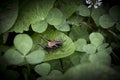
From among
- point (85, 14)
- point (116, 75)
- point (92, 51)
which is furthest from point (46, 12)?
point (116, 75)

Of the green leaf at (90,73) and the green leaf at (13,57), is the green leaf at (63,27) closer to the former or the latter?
the green leaf at (13,57)

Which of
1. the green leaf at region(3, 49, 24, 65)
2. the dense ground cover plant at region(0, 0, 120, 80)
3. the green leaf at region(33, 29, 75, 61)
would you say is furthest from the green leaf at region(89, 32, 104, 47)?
the green leaf at region(3, 49, 24, 65)

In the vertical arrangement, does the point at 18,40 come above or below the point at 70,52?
above

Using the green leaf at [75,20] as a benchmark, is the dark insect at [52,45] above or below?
below

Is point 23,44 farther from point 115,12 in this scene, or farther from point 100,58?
point 115,12

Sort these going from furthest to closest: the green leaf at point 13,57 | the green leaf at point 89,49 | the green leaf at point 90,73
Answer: the green leaf at point 89,49, the green leaf at point 13,57, the green leaf at point 90,73

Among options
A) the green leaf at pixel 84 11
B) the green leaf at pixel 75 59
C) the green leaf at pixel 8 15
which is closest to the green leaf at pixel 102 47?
the green leaf at pixel 75 59

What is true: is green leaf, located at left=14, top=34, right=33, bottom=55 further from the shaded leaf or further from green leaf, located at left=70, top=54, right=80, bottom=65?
green leaf, located at left=70, top=54, right=80, bottom=65

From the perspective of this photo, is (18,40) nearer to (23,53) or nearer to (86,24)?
(23,53)
